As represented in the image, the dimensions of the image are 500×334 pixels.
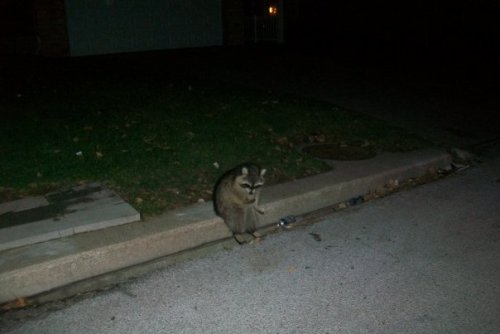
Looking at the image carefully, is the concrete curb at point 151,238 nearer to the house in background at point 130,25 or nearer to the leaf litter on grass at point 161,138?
the leaf litter on grass at point 161,138

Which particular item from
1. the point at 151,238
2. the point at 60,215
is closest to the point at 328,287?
the point at 151,238

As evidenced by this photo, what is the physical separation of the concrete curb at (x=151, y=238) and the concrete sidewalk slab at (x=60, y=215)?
0.09m

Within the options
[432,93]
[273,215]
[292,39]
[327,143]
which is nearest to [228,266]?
[273,215]

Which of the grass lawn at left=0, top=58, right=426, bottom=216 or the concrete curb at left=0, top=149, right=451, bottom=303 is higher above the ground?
the grass lawn at left=0, top=58, right=426, bottom=216

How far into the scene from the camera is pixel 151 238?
14.9 ft

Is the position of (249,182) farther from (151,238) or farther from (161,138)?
(161,138)

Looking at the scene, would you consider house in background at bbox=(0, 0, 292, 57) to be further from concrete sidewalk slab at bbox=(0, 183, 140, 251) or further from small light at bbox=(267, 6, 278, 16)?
concrete sidewalk slab at bbox=(0, 183, 140, 251)

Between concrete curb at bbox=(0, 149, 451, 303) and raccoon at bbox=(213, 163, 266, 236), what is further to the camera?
raccoon at bbox=(213, 163, 266, 236)

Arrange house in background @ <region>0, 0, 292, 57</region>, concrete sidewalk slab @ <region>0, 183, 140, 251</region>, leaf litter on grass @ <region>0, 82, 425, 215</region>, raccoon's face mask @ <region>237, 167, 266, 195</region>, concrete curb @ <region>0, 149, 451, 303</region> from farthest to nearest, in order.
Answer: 1. house in background @ <region>0, 0, 292, 57</region>
2. leaf litter on grass @ <region>0, 82, 425, 215</region>
3. raccoon's face mask @ <region>237, 167, 266, 195</region>
4. concrete sidewalk slab @ <region>0, 183, 140, 251</region>
5. concrete curb @ <region>0, 149, 451, 303</region>

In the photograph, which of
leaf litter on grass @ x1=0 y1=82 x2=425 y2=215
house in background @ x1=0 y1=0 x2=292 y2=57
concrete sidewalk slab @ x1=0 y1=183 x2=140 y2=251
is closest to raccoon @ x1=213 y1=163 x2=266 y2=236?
leaf litter on grass @ x1=0 y1=82 x2=425 y2=215

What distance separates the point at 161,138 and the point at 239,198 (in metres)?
2.68

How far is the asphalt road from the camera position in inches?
142

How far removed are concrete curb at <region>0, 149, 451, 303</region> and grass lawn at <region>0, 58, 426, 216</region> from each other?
1.18ft

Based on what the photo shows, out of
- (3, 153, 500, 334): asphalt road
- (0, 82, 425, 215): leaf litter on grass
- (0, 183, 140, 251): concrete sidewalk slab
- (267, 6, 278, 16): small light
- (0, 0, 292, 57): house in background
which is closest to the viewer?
(3, 153, 500, 334): asphalt road
